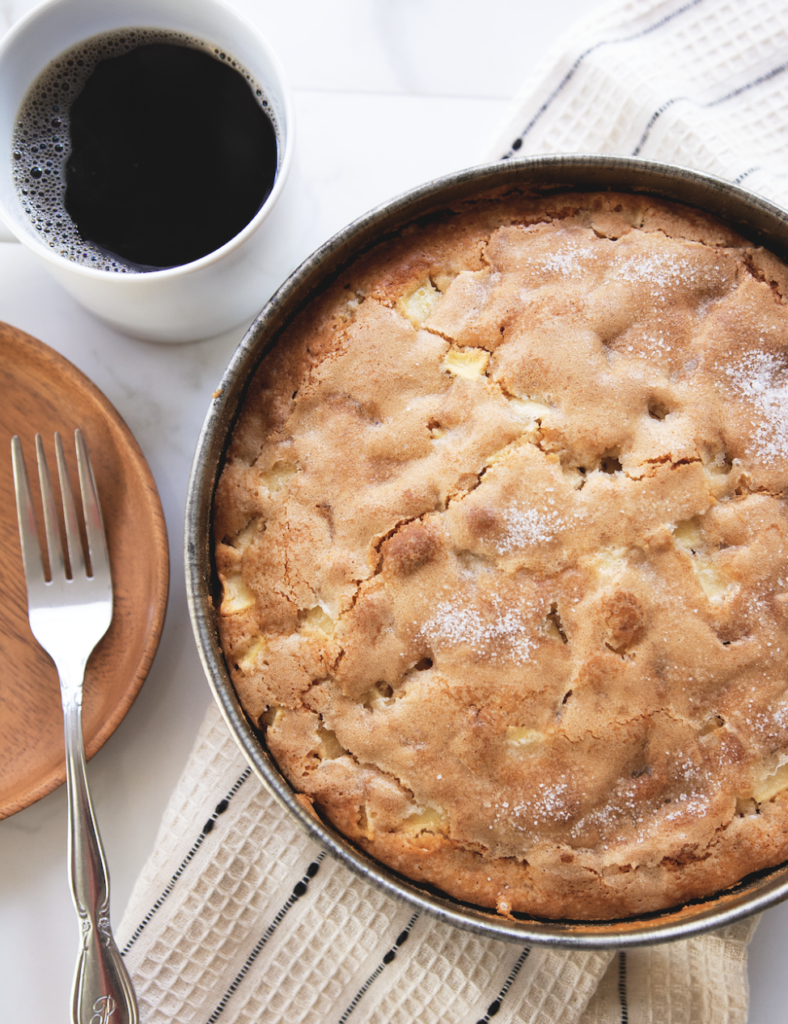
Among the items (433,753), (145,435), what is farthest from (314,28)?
(433,753)

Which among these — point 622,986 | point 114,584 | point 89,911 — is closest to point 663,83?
point 114,584

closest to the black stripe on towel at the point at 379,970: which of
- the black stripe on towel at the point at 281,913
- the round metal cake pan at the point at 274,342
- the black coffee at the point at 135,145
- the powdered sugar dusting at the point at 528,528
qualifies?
the black stripe on towel at the point at 281,913

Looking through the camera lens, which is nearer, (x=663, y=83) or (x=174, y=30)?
(x=174, y=30)

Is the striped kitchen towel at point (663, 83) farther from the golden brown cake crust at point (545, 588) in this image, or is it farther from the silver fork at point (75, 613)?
the silver fork at point (75, 613)

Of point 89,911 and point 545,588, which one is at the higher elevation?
point 545,588

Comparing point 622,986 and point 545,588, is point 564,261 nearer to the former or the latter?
point 545,588

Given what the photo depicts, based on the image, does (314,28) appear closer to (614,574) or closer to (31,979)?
(614,574)

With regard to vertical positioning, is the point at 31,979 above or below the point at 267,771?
below
